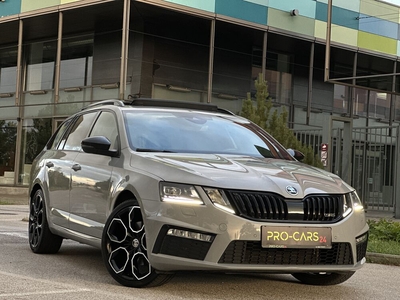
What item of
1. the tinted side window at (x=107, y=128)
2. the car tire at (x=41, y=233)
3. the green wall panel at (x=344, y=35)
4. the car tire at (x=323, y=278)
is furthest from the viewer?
the green wall panel at (x=344, y=35)

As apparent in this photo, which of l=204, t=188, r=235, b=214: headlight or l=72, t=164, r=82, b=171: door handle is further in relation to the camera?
l=72, t=164, r=82, b=171: door handle

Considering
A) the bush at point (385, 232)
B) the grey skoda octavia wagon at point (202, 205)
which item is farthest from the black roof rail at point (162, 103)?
the bush at point (385, 232)

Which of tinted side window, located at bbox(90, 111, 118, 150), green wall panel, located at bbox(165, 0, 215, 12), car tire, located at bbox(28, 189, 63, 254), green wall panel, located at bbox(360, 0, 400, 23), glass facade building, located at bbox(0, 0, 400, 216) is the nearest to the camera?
tinted side window, located at bbox(90, 111, 118, 150)

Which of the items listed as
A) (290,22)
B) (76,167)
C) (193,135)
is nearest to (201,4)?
(290,22)

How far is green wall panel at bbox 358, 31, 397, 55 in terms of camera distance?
68.5 ft

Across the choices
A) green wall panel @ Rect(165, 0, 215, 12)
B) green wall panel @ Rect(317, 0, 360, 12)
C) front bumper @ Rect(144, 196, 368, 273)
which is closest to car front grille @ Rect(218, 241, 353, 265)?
front bumper @ Rect(144, 196, 368, 273)

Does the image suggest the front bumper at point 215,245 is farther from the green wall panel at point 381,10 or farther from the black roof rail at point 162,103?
the green wall panel at point 381,10

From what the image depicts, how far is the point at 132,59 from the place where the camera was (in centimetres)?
2483

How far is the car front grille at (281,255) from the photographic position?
18.7ft

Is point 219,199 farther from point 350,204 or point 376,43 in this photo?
point 376,43

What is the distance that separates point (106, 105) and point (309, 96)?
21.1m

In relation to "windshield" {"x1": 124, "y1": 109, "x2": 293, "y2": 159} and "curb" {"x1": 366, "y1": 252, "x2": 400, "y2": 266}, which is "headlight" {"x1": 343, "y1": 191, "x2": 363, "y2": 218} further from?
"curb" {"x1": 366, "y1": 252, "x2": 400, "y2": 266}

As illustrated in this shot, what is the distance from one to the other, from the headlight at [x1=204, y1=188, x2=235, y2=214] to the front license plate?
0.97ft

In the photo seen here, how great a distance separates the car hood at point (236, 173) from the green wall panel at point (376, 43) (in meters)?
15.1
